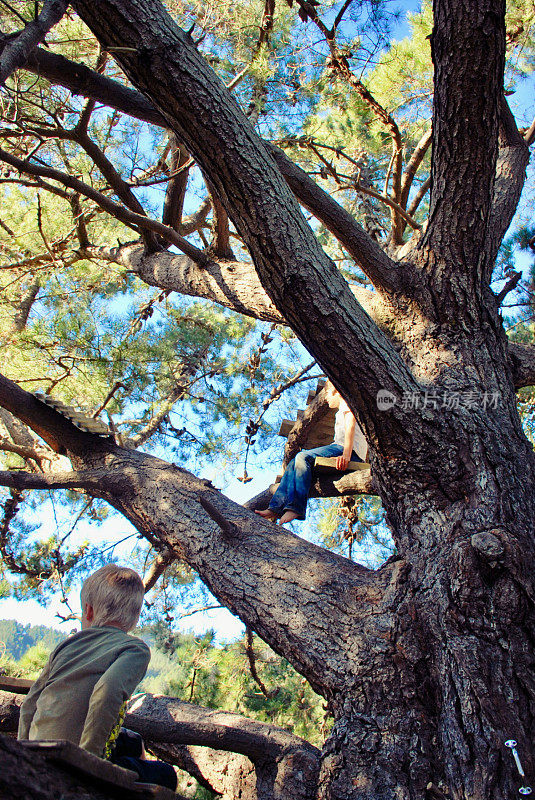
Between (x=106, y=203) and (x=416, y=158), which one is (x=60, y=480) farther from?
(x=416, y=158)

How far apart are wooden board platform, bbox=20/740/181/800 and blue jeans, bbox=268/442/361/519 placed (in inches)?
88.2

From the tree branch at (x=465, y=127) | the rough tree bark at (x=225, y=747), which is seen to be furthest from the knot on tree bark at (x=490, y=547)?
the tree branch at (x=465, y=127)

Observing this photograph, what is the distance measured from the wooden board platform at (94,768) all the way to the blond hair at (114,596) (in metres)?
0.76

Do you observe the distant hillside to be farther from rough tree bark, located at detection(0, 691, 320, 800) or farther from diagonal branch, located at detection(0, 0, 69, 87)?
diagonal branch, located at detection(0, 0, 69, 87)

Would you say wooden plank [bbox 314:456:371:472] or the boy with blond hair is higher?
wooden plank [bbox 314:456:371:472]

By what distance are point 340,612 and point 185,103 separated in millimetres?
1797

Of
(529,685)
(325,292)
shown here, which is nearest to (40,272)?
(325,292)

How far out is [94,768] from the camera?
3.02 feet

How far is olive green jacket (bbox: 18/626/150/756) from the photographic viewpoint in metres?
1.39

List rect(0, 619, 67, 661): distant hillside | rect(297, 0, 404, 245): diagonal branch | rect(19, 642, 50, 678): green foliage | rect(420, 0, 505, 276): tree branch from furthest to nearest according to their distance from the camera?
rect(0, 619, 67, 661): distant hillside < rect(19, 642, 50, 678): green foliage < rect(297, 0, 404, 245): diagonal branch < rect(420, 0, 505, 276): tree branch

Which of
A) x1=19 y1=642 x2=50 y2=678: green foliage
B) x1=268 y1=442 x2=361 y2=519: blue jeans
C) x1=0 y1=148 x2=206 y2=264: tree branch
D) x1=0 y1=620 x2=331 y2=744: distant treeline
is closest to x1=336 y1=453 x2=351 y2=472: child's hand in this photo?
x1=268 y1=442 x2=361 y2=519: blue jeans

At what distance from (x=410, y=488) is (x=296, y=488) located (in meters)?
1.35

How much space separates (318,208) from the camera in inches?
103

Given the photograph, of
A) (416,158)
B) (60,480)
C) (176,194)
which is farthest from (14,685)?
(416,158)
